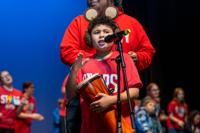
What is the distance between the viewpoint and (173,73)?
36.0ft

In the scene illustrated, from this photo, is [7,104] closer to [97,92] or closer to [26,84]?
[26,84]

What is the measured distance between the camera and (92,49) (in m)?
3.84

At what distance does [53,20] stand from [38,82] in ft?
3.26

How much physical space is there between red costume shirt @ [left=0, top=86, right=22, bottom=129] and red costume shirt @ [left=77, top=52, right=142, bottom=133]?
13.6 ft

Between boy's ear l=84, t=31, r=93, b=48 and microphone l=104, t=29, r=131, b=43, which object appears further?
boy's ear l=84, t=31, r=93, b=48

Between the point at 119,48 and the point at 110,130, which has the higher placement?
the point at 119,48

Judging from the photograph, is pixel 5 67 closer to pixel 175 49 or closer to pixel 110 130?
pixel 175 49

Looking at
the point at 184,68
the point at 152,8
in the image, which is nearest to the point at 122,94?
the point at 152,8

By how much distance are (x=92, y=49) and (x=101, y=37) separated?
28cm

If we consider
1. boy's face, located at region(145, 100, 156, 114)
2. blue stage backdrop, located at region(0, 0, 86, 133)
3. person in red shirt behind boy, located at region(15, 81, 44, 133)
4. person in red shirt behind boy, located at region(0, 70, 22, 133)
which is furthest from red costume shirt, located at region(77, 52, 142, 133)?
blue stage backdrop, located at region(0, 0, 86, 133)

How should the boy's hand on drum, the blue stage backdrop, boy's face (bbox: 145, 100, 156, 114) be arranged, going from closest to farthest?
the boy's hand on drum < boy's face (bbox: 145, 100, 156, 114) < the blue stage backdrop

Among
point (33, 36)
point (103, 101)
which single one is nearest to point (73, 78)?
point (103, 101)

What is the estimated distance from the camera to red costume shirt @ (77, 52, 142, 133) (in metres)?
3.44

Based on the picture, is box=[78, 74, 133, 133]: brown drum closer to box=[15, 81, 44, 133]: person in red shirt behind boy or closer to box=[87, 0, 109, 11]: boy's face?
box=[87, 0, 109, 11]: boy's face
